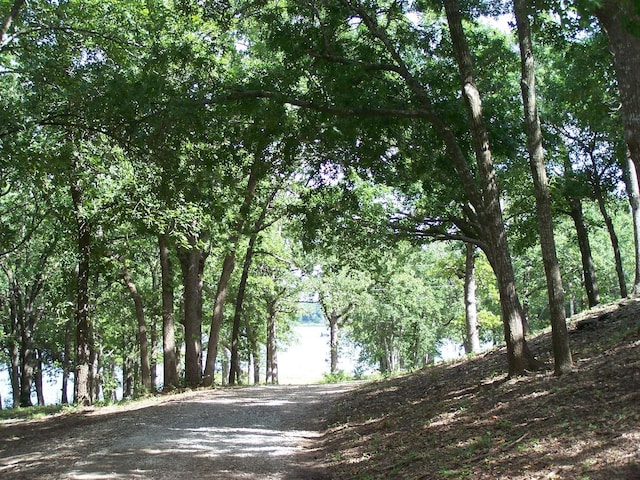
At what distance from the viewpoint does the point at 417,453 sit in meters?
7.00

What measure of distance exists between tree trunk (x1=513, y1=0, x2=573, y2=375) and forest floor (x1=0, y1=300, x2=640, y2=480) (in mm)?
398

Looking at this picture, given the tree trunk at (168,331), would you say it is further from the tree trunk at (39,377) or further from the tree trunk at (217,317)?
the tree trunk at (39,377)

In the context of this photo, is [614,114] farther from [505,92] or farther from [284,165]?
[284,165]

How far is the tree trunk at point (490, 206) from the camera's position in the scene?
9312 mm

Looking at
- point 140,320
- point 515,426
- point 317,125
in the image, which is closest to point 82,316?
point 140,320

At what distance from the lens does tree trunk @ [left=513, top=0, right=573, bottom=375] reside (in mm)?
8406

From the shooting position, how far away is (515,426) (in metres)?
6.57

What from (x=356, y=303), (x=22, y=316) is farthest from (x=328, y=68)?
(x=356, y=303)

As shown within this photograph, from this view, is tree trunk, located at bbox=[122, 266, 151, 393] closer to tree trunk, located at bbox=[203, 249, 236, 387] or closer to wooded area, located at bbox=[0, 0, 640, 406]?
wooded area, located at bbox=[0, 0, 640, 406]

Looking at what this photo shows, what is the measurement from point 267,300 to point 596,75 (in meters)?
Answer: 25.9

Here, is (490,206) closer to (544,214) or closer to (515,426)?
(544,214)

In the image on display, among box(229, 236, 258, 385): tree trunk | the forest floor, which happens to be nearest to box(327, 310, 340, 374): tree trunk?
box(229, 236, 258, 385): tree trunk

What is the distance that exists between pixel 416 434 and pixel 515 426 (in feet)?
5.90

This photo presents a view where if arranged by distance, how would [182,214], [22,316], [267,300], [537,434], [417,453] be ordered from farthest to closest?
[267,300] < [22,316] < [182,214] < [417,453] < [537,434]
